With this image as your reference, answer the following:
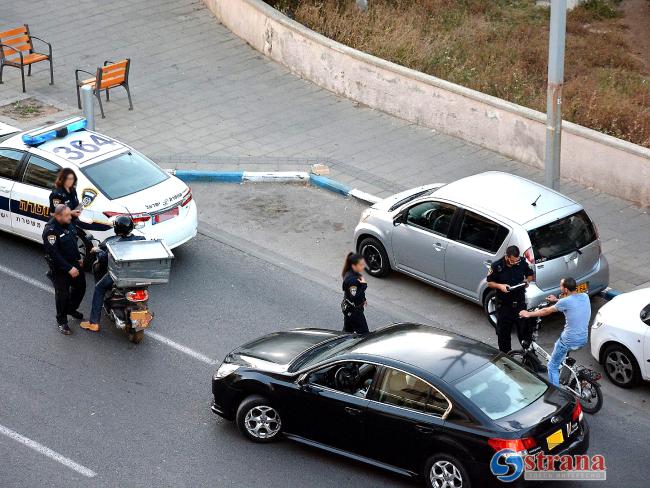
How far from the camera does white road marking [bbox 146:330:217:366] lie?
12.2 m

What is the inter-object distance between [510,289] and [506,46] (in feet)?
33.6

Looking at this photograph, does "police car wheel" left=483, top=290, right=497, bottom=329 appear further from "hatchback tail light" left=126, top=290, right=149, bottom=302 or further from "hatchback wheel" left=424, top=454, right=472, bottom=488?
"hatchback tail light" left=126, top=290, right=149, bottom=302

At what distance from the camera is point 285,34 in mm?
21219

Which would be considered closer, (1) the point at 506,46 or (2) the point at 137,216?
(2) the point at 137,216

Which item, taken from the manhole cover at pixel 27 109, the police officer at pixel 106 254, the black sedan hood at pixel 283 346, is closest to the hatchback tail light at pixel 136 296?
the police officer at pixel 106 254

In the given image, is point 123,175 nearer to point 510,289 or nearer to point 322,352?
point 322,352

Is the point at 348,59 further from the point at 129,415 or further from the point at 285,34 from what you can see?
the point at 129,415

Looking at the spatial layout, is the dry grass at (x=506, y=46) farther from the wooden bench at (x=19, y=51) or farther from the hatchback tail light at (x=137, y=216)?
the hatchback tail light at (x=137, y=216)

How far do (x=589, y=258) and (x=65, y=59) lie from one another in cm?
1273

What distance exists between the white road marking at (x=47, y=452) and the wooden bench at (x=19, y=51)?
11.0 metres

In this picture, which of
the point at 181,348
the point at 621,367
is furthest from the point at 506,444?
the point at 181,348

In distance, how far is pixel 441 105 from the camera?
61.3ft

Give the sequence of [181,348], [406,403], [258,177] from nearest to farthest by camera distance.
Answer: [406,403] < [181,348] < [258,177]

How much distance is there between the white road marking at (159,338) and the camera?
12.2 metres
